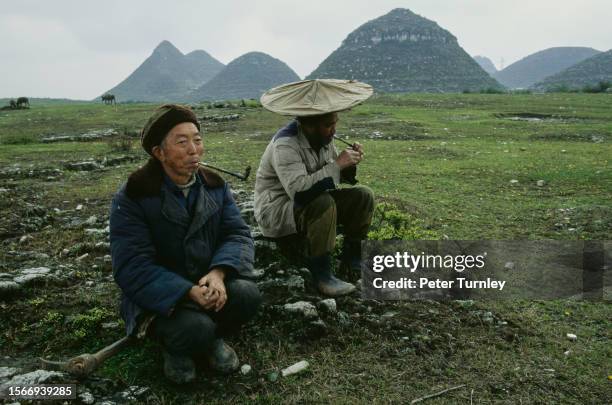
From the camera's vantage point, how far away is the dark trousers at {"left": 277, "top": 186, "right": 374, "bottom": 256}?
13.1ft

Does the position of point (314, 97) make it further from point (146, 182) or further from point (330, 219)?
point (146, 182)

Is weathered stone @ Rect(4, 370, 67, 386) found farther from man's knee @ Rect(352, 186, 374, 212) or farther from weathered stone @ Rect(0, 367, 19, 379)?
man's knee @ Rect(352, 186, 374, 212)

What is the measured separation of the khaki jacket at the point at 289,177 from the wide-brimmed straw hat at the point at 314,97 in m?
0.24

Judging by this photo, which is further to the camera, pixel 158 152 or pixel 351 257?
pixel 351 257

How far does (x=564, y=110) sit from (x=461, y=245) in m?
26.0

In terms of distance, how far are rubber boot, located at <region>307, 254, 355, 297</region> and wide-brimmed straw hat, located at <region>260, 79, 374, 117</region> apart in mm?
1329

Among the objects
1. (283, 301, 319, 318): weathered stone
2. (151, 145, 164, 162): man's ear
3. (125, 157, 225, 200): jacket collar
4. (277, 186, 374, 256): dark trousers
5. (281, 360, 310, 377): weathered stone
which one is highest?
(151, 145, 164, 162): man's ear

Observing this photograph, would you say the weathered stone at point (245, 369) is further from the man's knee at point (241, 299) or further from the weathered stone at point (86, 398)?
the weathered stone at point (86, 398)

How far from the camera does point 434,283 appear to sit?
4.79 m

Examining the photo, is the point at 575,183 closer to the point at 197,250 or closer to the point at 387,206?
the point at 387,206

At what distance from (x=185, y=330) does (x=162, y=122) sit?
52.7 inches

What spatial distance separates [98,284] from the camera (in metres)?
4.53

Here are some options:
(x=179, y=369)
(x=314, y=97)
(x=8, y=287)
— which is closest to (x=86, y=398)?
(x=179, y=369)

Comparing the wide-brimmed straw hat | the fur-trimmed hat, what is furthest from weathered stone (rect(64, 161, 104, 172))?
the fur-trimmed hat
